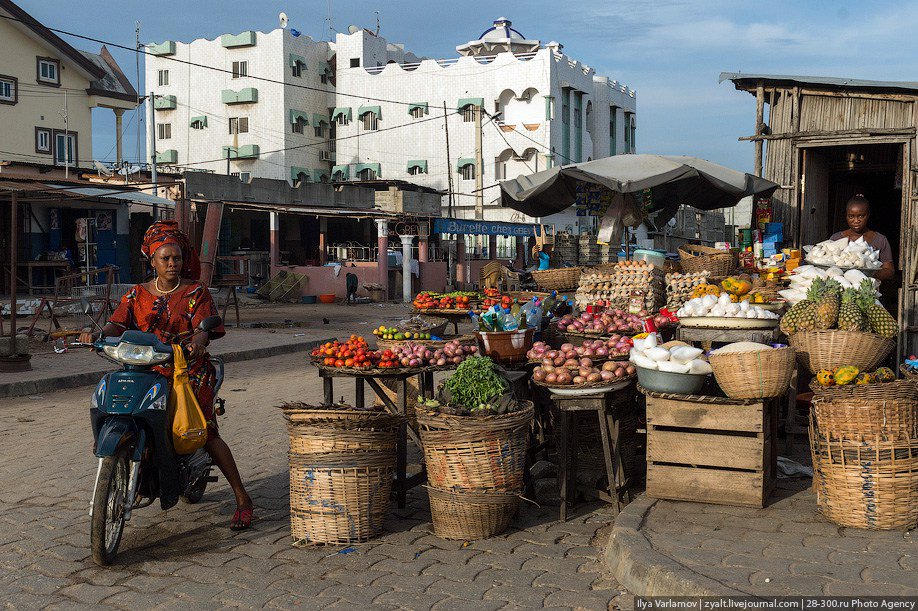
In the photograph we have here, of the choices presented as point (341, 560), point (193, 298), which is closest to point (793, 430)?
point (341, 560)

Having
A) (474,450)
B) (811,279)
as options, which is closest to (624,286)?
(811,279)

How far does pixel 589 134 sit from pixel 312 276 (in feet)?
109

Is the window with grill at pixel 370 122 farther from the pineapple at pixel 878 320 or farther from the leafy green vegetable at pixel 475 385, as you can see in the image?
the leafy green vegetable at pixel 475 385

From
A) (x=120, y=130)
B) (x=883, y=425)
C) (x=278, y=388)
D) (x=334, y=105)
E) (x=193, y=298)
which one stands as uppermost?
(x=334, y=105)

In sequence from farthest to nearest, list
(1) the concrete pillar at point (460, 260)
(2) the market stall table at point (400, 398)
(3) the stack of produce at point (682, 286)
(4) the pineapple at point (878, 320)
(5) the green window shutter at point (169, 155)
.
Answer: (5) the green window shutter at point (169, 155) < (1) the concrete pillar at point (460, 260) < (3) the stack of produce at point (682, 286) < (4) the pineapple at point (878, 320) < (2) the market stall table at point (400, 398)

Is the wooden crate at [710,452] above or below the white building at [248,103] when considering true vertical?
below

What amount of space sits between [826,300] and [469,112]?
49776 millimetres

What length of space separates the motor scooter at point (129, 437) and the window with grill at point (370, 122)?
180 feet

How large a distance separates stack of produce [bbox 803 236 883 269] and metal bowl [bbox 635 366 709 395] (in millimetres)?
4820

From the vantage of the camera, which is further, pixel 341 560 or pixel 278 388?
pixel 278 388

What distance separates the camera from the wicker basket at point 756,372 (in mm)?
5375

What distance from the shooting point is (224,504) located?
19.5ft

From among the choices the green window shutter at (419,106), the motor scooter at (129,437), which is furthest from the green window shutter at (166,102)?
the motor scooter at (129,437)

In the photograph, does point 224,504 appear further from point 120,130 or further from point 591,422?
point 120,130
